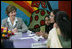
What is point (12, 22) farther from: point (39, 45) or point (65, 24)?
point (65, 24)

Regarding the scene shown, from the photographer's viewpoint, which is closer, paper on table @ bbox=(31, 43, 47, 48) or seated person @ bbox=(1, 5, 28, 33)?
paper on table @ bbox=(31, 43, 47, 48)

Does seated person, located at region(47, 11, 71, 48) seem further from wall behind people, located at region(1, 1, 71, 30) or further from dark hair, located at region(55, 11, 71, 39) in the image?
wall behind people, located at region(1, 1, 71, 30)

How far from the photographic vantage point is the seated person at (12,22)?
2.73 metres

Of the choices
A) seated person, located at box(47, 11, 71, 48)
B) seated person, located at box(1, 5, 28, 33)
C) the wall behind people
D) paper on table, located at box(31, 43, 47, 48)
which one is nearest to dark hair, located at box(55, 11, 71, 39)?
seated person, located at box(47, 11, 71, 48)

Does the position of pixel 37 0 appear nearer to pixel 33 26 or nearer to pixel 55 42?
pixel 33 26

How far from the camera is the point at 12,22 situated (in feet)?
9.45

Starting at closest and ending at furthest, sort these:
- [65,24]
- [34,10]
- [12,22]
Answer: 1. [65,24]
2. [12,22]
3. [34,10]

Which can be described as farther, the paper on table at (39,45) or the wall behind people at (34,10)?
the wall behind people at (34,10)

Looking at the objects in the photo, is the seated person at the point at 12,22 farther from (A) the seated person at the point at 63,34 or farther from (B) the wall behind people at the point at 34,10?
(A) the seated person at the point at 63,34

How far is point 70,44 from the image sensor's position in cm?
189

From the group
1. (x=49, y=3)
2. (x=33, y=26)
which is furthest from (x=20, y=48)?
(x=49, y=3)

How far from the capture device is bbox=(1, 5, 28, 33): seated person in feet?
8.95

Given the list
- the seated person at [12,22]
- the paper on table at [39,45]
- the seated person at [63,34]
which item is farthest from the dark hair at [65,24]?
the seated person at [12,22]

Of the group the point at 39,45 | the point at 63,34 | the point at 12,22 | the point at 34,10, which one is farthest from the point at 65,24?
the point at 34,10
